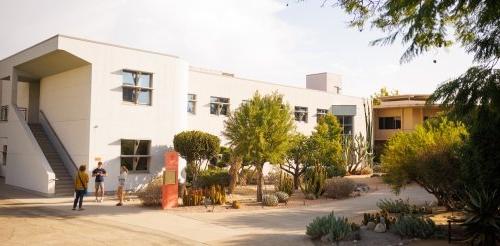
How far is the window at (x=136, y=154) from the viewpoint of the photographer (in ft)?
70.6

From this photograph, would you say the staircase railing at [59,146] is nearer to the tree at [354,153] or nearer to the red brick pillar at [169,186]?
the red brick pillar at [169,186]

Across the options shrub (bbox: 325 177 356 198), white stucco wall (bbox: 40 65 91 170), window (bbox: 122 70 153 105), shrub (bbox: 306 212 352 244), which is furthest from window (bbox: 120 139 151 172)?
shrub (bbox: 306 212 352 244)

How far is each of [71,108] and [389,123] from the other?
105 feet

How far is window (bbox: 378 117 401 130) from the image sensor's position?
43.7 m

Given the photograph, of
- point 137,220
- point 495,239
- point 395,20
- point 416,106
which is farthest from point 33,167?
point 416,106

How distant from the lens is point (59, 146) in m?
23.0

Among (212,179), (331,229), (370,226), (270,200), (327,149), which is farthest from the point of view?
(327,149)

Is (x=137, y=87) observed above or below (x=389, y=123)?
below

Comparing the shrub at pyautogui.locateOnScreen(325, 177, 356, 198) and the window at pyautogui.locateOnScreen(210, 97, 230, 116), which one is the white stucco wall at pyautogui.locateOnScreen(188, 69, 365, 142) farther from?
the shrub at pyautogui.locateOnScreen(325, 177, 356, 198)

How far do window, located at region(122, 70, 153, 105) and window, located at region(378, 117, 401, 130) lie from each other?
28.8 meters

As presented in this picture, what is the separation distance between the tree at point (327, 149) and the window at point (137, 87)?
9056 mm

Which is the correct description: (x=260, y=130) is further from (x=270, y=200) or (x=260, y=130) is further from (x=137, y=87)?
(x=137, y=87)

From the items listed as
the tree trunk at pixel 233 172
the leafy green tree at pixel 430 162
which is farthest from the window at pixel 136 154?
the leafy green tree at pixel 430 162

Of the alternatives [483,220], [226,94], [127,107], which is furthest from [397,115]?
[483,220]
